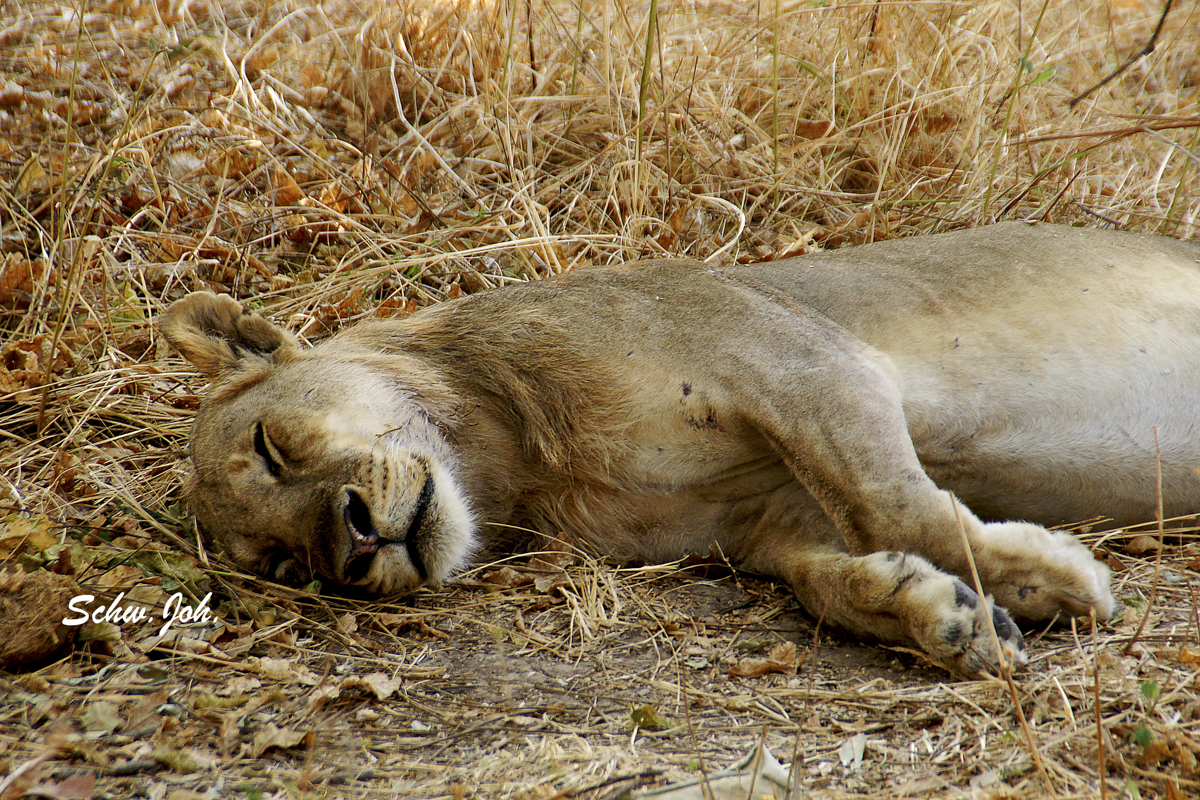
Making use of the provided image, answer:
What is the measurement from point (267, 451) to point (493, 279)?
230 cm

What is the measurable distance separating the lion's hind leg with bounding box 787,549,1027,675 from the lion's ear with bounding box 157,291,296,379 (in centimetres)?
233

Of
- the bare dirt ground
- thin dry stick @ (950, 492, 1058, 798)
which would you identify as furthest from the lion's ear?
thin dry stick @ (950, 492, 1058, 798)

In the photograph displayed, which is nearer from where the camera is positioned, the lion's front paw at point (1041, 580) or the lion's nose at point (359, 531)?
the lion's front paw at point (1041, 580)

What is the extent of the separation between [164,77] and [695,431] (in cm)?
603

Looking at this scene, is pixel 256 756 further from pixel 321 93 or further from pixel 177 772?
pixel 321 93

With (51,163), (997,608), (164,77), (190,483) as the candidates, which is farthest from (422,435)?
(164,77)

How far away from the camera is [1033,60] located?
675 cm

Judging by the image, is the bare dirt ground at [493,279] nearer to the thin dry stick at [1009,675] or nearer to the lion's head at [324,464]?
the thin dry stick at [1009,675]

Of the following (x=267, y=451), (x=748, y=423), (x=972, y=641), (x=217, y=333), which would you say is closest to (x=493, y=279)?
(x=217, y=333)

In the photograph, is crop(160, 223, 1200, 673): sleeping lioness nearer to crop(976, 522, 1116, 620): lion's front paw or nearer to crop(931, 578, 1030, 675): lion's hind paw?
crop(976, 522, 1116, 620): lion's front paw

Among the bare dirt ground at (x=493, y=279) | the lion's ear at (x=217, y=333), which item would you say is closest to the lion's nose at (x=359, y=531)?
the bare dirt ground at (x=493, y=279)

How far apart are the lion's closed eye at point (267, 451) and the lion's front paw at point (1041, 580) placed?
93.7 inches

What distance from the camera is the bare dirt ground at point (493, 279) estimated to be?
2471 millimetres

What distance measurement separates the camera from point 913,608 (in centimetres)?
281
